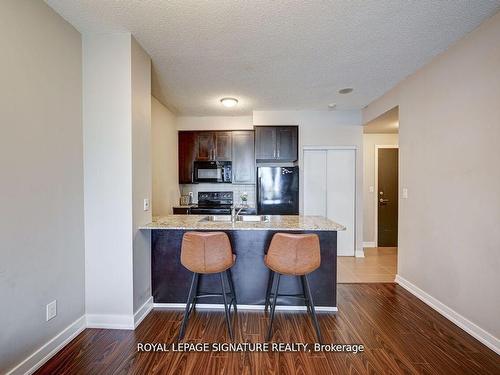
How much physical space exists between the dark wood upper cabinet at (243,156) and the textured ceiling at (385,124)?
2193 mm

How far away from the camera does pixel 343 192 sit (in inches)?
179

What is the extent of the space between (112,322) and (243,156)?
10.8 ft

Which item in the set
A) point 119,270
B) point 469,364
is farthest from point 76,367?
point 469,364

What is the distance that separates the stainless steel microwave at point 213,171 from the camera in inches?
186

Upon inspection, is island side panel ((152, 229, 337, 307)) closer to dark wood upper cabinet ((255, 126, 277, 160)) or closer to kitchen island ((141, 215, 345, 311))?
kitchen island ((141, 215, 345, 311))

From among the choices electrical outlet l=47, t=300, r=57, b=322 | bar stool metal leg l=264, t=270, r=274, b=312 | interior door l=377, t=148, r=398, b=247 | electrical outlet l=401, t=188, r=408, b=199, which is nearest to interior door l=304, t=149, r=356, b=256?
interior door l=377, t=148, r=398, b=247

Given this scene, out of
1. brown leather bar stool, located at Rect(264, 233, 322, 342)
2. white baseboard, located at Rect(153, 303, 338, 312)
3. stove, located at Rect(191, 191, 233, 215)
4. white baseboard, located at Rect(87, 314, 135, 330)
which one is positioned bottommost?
white baseboard, located at Rect(153, 303, 338, 312)

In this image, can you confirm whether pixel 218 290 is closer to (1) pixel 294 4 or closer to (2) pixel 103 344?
(2) pixel 103 344

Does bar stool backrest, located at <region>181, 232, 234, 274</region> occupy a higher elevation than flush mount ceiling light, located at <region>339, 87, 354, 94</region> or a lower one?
lower

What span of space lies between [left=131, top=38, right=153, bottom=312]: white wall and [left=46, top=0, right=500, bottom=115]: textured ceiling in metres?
0.27

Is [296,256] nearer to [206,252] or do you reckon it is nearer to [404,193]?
[206,252]

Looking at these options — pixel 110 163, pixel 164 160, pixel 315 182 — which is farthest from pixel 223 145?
pixel 110 163

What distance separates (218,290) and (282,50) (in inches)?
101

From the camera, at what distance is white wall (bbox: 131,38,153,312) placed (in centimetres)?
226
